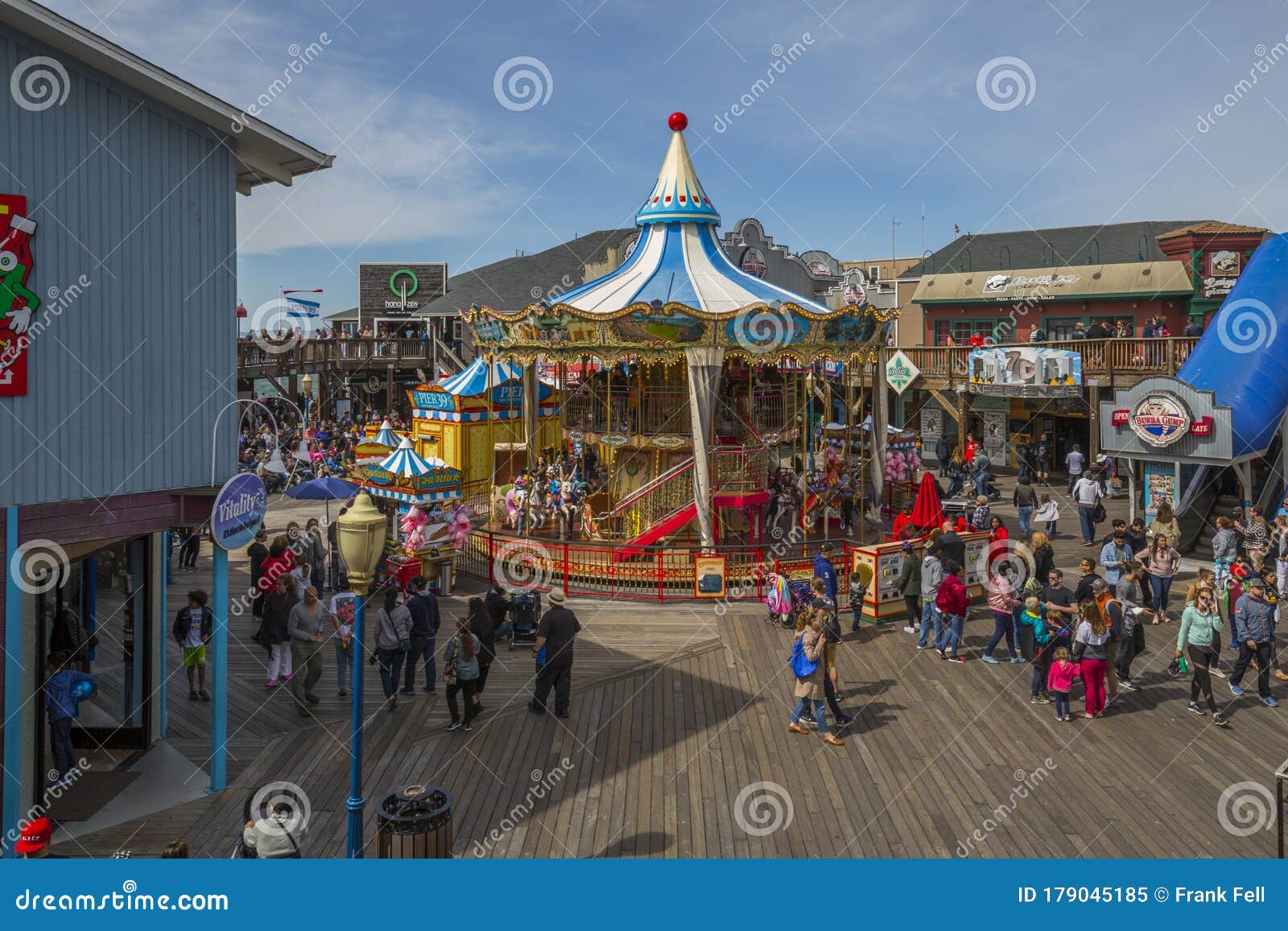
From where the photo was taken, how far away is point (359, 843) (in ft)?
22.7

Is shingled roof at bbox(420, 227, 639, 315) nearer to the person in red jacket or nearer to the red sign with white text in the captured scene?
the person in red jacket

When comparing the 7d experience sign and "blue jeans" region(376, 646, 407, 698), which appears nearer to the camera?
"blue jeans" region(376, 646, 407, 698)

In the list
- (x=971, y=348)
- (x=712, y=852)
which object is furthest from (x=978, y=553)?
(x=971, y=348)

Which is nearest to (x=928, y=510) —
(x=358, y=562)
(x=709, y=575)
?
(x=709, y=575)

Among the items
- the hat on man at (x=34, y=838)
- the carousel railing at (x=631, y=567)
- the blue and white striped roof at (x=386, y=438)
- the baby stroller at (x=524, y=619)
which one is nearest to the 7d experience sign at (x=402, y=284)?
the blue and white striped roof at (x=386, y=438)

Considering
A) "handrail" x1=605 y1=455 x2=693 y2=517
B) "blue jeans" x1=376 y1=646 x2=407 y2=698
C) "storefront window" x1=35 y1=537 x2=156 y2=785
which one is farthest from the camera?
"handrail" x1=605 y1=455 x2=693 y2=517

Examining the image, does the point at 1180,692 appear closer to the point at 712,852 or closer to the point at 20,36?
the point at 712,852

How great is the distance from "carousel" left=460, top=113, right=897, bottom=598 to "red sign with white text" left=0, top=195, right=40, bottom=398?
10083mm

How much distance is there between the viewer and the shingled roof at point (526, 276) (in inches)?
1762

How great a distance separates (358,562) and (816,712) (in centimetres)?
553

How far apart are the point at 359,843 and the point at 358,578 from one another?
1947 mm

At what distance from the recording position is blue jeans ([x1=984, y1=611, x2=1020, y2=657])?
12.2m

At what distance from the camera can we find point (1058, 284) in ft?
106

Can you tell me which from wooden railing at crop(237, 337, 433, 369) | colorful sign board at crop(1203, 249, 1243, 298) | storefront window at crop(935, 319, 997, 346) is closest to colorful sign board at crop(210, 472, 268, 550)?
wooden railing at crop(237, 337, 433, 369)
